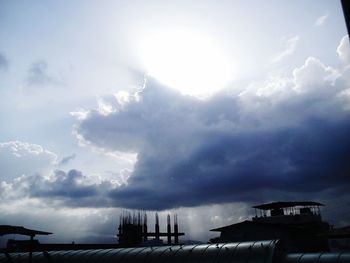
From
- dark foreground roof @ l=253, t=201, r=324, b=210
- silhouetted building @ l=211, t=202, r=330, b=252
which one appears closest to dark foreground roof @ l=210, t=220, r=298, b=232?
silhouetted building @ l=211, t=202, r=330, b=252

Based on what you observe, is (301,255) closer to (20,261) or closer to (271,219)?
(20,261)

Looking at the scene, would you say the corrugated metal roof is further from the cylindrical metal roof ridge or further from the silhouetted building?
the silhouetted building

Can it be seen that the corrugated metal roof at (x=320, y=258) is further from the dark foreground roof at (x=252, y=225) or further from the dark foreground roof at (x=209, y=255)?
the dark foreground roof at (x=252, y=225)

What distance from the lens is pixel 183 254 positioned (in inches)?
1134

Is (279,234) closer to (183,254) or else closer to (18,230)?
(183,254)

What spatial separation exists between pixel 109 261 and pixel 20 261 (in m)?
13.6

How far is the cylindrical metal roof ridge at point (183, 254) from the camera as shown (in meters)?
26.0

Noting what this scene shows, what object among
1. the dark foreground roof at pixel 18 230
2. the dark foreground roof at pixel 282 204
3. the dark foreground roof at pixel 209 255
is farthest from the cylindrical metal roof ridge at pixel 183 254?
the dark foreground roof at pixel 282 204

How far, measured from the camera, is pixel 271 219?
68.7m

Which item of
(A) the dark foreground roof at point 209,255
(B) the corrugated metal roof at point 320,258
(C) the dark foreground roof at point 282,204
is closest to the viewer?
(B) the corrugated metal roof at point 320,258

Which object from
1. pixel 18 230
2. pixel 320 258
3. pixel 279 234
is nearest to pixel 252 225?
pixel 279 234

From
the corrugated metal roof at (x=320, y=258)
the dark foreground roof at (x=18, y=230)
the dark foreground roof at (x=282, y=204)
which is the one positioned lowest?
the corrugated metal roof at (x=320, y=258)

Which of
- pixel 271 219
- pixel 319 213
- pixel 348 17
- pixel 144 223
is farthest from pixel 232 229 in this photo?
pixel 348 17

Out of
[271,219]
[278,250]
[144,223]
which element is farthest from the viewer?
[144,223]
